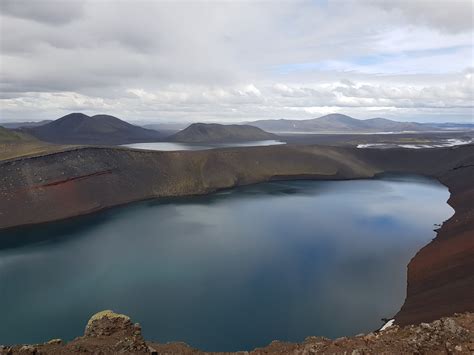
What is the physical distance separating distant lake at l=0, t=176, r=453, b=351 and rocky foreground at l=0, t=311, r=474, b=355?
935 centimetres

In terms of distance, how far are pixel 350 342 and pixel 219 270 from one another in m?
19.9

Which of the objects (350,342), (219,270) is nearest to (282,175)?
(219,270)

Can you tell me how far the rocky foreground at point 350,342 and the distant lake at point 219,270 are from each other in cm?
935

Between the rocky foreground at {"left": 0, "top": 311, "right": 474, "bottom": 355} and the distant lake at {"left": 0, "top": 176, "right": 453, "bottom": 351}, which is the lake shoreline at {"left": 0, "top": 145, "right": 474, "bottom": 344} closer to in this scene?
the distant lake at {"left": 0, "top": 176, "right": 453, "bottom": 351}

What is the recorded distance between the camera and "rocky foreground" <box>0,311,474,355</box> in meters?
11.4

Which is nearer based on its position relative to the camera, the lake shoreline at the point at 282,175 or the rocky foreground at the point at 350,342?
the rocky foreground at the point at 350,342

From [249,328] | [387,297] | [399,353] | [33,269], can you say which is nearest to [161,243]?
[33,269]

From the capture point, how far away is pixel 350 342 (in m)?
13.1

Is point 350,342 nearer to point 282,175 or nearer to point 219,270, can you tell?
point 219,270

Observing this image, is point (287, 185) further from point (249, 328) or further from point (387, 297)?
point (249, 328)

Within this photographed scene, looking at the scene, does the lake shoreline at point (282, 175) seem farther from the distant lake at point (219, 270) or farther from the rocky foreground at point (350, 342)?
the rocky foreground at point (350, 342)

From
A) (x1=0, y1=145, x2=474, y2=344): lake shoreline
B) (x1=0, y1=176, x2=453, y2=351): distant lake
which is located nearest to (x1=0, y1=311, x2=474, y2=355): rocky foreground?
(x1=0, y1=176, x2=453, y2=351): distant lake

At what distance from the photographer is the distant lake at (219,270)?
77.6 ft

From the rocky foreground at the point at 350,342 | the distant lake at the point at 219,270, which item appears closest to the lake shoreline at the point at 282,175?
the distant lake at the point at 219,270
